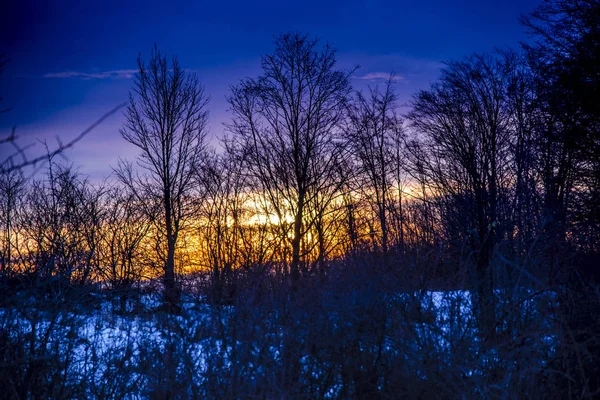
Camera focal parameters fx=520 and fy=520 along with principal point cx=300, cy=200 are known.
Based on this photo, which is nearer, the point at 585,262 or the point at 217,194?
the point at 585,262

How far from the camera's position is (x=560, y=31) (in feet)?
52.4

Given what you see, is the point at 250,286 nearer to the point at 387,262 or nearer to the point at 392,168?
the point at 387,262

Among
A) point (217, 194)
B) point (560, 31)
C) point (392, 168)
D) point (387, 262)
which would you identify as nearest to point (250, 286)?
point (387, 262)

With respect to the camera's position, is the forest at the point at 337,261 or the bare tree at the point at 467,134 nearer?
the forest at the point at 337,261

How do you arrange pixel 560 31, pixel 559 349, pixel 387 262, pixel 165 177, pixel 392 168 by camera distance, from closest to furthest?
pixel 559 349 → pixel 387 262 → pixel 560 31 → pixel 165 177 → pixel 392 168

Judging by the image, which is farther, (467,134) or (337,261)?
(467,134)

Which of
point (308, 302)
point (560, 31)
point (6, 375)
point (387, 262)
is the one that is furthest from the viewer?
point (560, 31)

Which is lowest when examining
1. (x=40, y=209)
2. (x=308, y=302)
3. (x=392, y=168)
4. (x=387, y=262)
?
(x=308, y=302)

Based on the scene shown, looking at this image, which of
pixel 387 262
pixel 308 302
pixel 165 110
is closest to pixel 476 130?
pixel 165 110

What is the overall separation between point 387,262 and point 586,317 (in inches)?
129

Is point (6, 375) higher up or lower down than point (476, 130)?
lower down

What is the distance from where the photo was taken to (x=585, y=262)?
1209 centimetres

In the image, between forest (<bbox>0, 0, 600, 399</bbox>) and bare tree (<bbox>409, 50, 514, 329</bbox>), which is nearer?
forest (<bbox>0, 0, 600, 399</bbox>)

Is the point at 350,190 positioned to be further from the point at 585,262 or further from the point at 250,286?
the point at 250,286
